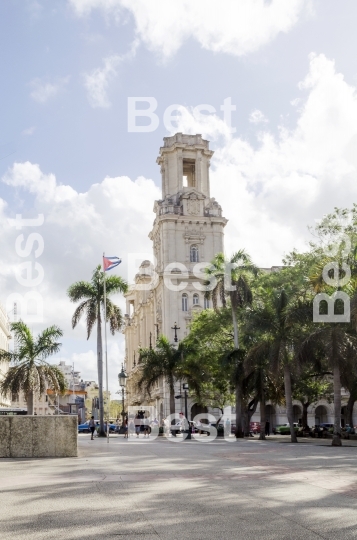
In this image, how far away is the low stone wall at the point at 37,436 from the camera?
21.4 m

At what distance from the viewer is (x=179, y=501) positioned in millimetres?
10875

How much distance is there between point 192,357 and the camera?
53125 mm

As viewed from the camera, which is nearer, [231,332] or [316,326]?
[316,326]

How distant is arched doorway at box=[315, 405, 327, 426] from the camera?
3403 inches

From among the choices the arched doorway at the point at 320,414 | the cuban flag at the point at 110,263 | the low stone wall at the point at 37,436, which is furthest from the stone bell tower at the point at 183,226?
the low stone wall at the point at 37,436

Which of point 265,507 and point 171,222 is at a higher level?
point 171,222

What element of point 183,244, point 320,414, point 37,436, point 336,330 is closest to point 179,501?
point 37,436

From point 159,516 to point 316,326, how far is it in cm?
2774

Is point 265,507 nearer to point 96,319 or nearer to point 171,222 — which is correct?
point 96,319

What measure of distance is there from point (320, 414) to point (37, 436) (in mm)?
69931

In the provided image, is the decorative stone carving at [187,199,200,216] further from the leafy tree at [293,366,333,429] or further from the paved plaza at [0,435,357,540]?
the paved plaza at [0,435,357,540]

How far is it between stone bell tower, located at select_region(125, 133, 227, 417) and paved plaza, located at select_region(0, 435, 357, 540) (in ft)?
202

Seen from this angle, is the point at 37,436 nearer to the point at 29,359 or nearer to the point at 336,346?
the point at 336,346

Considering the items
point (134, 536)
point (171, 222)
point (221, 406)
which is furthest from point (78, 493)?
point (171, 222)
